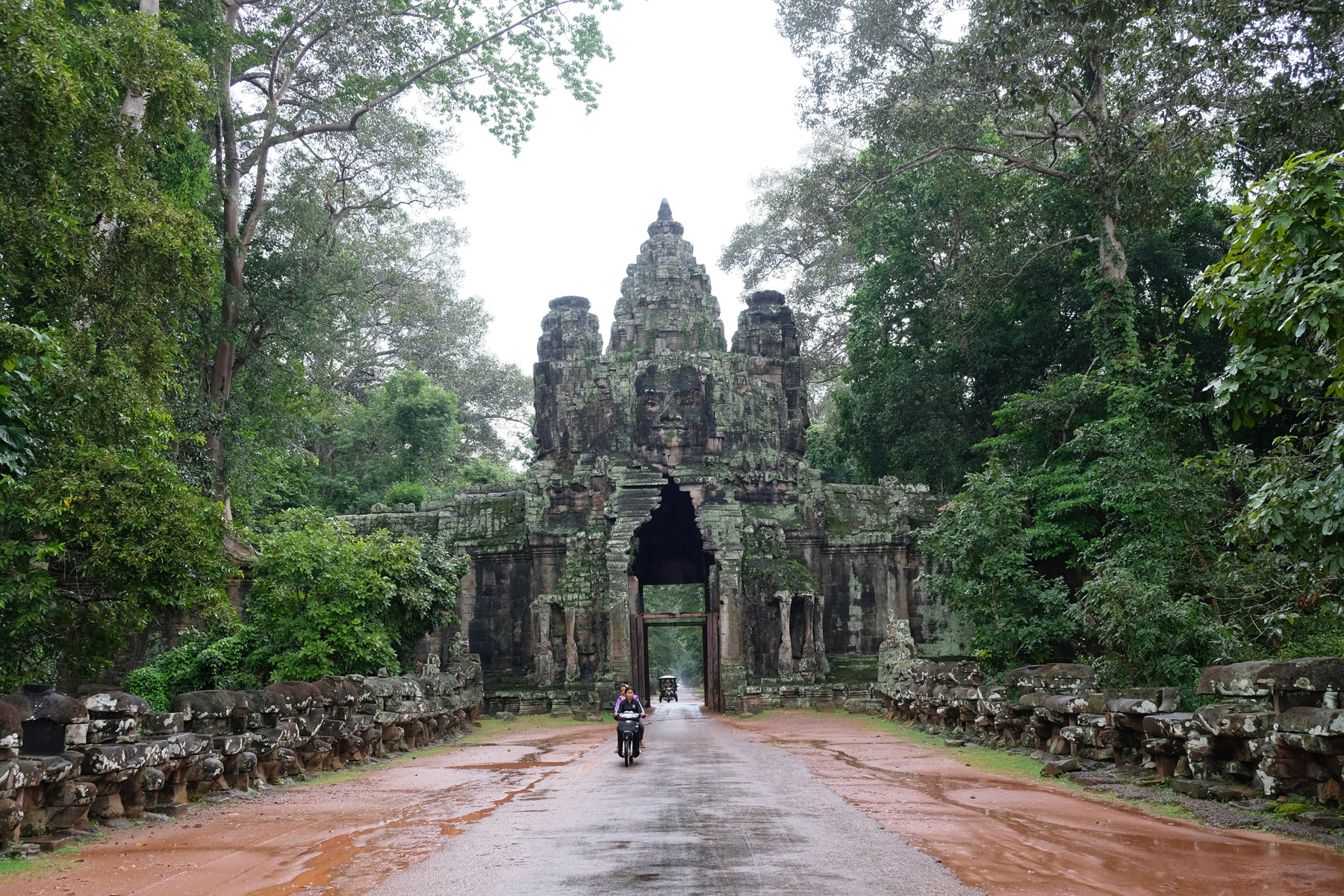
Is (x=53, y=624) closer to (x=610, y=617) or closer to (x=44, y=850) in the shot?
(x=44, y=850)

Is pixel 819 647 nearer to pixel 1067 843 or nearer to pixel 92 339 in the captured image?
pixel 92 339

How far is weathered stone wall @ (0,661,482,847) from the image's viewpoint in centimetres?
737

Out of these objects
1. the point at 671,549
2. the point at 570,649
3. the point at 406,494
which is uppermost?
the point at 406,494

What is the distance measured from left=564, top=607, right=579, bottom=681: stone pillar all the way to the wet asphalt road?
1274 centimetres

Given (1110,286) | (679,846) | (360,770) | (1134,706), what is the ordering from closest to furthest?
1. (679,846)
2. (1134,706)
3. (360,770)
4. (1110,286)

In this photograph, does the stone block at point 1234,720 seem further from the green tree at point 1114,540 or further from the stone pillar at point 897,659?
the stone pillar at point 897,659

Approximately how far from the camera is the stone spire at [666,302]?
94.8 ft

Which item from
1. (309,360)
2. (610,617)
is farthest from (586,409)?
(309,360)

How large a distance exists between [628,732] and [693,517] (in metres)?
16.5

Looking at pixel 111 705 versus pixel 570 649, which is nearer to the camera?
pixel 111 705

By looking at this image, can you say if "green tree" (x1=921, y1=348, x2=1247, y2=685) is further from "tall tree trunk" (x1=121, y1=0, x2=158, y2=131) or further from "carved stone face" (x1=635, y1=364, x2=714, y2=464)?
"tall tree trunk" (x1=121, y1=0, x2=158, y2=131)

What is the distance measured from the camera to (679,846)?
7.05 m

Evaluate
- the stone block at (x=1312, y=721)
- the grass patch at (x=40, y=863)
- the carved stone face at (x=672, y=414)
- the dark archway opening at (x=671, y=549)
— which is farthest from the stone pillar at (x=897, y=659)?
the grass patch at (x=40, y=863)

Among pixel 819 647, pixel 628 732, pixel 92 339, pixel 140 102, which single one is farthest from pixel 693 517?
pixel 92 339
